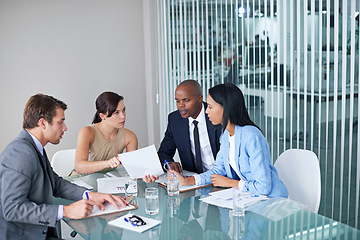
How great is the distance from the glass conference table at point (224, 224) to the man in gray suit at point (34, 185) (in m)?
0.11

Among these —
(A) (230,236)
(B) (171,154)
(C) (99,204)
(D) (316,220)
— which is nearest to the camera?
(A) (230,236)

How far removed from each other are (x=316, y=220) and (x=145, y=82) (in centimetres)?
367

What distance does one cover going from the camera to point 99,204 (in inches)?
97.7

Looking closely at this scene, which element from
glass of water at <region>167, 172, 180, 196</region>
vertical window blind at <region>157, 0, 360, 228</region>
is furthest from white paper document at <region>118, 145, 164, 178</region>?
vertical window blind at <region>157, 0, 360, 228</region>

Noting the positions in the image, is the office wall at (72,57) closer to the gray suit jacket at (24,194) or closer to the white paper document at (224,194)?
the gray suit jacket at (24,194)

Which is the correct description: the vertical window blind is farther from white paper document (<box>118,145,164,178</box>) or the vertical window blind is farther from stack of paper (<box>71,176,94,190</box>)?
stack of paper (<box>71,176,94,190</box>)

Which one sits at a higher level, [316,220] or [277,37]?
[277,37]

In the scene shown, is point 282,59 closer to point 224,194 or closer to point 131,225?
point 224,194

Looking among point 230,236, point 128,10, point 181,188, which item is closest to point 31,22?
point 128,10

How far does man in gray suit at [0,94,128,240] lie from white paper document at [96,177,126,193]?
27 centimetres

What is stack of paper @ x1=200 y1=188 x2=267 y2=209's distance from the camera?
2.51m

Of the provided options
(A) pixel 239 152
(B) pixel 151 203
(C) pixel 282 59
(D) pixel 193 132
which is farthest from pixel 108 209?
(C) pixel 282 59

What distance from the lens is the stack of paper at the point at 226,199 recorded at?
251 centimetres

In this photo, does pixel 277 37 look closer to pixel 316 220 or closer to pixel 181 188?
pixel 181 188
